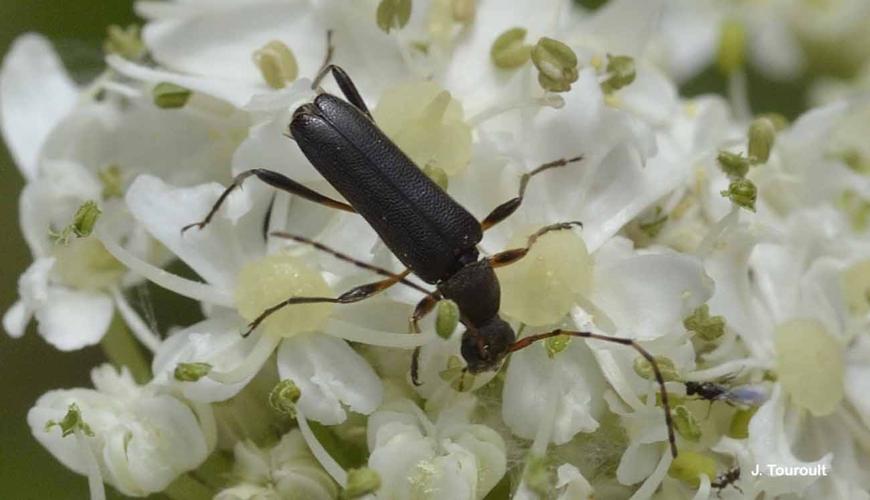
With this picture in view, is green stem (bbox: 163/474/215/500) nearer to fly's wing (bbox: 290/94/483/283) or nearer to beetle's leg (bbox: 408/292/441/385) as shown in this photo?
beetle's leg (bbox: 408/292/441/385)

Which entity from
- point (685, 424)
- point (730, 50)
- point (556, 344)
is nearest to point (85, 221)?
point (556, 344)

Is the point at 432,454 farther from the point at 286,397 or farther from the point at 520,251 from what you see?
the point at 520,251

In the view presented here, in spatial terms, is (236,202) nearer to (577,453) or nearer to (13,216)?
(577,453)

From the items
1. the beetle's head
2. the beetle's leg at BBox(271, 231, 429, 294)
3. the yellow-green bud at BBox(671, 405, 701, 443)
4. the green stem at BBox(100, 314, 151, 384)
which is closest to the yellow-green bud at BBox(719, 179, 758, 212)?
the yellow-green bud at BBox(671, 405, 701, 443)

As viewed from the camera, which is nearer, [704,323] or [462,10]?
[704,323]

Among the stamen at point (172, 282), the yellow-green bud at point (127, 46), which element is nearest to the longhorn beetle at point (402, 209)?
the stamen at point (172, 282)
